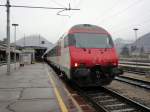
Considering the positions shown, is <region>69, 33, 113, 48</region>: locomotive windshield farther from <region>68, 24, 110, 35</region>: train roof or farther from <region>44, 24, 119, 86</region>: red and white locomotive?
<region>68, 24, 110, 35</region>: train roof

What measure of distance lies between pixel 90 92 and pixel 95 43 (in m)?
2.24

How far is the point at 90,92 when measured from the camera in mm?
13227

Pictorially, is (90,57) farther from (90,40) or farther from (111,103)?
(111,103)

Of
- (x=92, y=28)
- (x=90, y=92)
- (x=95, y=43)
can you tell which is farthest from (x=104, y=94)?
(x=92, y=28)

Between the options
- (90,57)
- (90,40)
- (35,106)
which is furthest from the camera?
(90,40)

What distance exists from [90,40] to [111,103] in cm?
400

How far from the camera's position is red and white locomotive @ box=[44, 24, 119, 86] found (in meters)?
12.7

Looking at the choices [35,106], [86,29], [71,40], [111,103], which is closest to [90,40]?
[86,29]

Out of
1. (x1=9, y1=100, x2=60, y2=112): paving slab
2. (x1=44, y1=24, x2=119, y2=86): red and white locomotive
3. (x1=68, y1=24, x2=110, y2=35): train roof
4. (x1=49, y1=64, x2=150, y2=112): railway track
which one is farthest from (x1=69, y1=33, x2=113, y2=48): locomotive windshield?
(x1=9, y1=100, x2=60, y2=112): paving slab

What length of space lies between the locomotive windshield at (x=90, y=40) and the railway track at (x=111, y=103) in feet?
6.78

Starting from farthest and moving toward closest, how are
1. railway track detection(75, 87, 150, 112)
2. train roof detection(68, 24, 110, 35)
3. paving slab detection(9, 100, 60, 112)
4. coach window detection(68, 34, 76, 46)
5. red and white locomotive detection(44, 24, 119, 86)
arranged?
train roof detection(68, 24, 110, 35) < coach window detection(68, 34, 76, 46) < red and white locomotive detection(44, 24, 119, 86) < railway track detection(75, 87, 150, 112) < paving slab detection(9, 100, 60, 112)

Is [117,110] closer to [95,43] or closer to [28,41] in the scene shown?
[95,43]

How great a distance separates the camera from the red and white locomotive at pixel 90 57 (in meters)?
12.7

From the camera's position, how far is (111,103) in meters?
10.5
